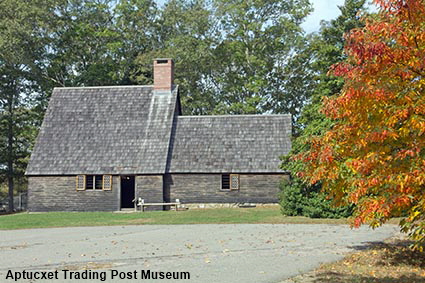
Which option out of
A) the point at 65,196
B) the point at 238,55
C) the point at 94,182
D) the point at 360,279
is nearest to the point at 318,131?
the point at 360,279

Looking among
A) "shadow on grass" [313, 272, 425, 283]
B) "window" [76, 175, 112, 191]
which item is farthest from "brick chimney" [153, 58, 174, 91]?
"shadow on grass" [313, 272, 425, 283]

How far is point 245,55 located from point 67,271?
1645 inches

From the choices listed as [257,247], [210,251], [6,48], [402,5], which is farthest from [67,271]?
[6,48]

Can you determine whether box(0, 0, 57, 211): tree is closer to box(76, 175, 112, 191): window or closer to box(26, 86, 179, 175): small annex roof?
box(26, 86, 179, 175): small annex roof

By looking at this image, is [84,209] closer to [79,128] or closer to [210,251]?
[79,128]

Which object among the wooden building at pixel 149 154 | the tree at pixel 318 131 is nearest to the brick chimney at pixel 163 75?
the wooden building at pixel 149 154

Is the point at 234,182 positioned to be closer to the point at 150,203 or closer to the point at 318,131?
the point at 150,203

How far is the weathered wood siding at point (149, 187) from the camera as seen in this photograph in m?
33.4

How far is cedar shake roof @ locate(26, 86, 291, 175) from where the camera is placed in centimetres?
3403

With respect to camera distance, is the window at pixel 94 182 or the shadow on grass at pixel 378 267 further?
the window at pixel 94 182

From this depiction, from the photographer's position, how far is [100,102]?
123 ft

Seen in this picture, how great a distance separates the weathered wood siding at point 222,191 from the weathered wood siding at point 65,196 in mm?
3766

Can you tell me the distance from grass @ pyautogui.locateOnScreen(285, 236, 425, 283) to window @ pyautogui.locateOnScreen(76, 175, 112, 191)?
74.1ft

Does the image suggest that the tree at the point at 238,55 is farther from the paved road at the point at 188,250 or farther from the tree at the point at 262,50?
the paved road at the point at 188,250
